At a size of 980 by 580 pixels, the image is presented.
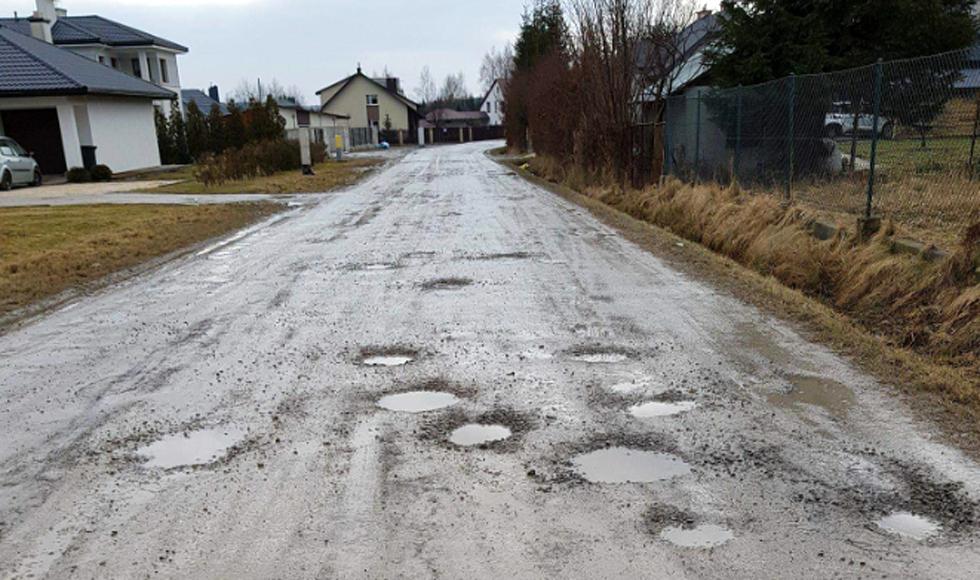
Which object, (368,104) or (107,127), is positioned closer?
(107,127)

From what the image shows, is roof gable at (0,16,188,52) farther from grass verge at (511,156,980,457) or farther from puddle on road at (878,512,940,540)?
puddle on road at (878,512,940,540)

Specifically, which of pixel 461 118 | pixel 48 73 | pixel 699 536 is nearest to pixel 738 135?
pixel 699 536

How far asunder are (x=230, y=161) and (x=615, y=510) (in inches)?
941

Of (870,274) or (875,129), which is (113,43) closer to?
(875,129)

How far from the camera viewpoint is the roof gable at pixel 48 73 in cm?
2681

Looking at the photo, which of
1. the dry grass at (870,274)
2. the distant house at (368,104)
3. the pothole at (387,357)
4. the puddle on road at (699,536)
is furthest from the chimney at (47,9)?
the distant house at (368,104)

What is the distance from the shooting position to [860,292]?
739cm

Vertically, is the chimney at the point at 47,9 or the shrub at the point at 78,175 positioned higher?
the chimney at the point at 47,9

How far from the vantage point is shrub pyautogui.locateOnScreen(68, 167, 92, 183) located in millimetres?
26688

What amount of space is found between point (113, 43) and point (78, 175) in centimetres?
2020

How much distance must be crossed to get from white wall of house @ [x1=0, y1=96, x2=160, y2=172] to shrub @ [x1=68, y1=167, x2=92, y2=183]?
Answer: 1.31m

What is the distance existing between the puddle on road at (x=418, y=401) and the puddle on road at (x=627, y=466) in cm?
115

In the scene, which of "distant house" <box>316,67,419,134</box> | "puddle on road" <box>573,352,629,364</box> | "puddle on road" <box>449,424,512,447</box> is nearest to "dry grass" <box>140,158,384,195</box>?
"puddle on road" <box>573,352,629,364</box>

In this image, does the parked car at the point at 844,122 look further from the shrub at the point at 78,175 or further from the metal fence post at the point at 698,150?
the shrub at the point at 78,175
